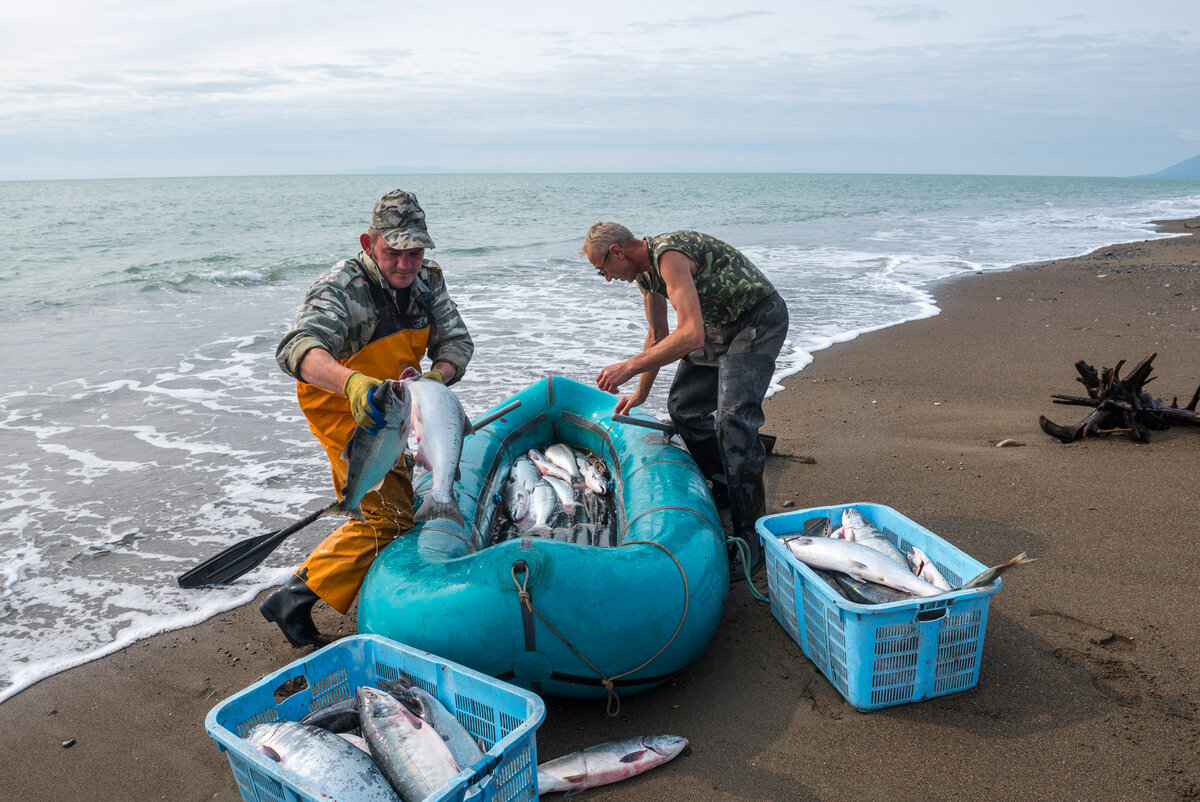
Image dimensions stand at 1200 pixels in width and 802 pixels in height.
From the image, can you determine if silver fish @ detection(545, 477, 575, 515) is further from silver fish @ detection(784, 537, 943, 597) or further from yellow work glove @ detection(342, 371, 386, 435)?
yellow work glove @ detection(342, 371, 386, 435)

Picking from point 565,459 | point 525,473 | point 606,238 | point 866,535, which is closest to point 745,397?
point 866,535

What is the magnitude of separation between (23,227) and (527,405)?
34937 mm

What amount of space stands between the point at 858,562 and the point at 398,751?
220 centimetres

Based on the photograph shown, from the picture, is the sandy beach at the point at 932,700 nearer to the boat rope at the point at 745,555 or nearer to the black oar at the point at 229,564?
the boat rope at the point at 745,555

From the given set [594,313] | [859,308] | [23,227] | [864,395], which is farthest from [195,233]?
[864,395]

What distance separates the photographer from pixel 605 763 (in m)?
3.25

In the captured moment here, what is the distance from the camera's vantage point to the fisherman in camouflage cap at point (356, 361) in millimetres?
4164

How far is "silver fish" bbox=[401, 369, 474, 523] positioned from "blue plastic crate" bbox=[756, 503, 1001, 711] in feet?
5.49

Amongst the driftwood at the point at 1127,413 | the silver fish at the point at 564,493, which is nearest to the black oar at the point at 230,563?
the silver fish at the point at 564,493

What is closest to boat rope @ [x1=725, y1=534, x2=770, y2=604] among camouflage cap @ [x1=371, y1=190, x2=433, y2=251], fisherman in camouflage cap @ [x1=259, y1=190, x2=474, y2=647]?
fisherman in camouflage cap @ [x1=259, y1=190, x2=474, y2=647]

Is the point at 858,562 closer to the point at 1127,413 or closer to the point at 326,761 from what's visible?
the point at 326,761

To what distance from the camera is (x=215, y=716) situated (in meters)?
2.98

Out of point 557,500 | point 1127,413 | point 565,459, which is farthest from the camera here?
point 1127,413

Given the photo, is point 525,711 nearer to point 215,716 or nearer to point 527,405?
point 215,716
